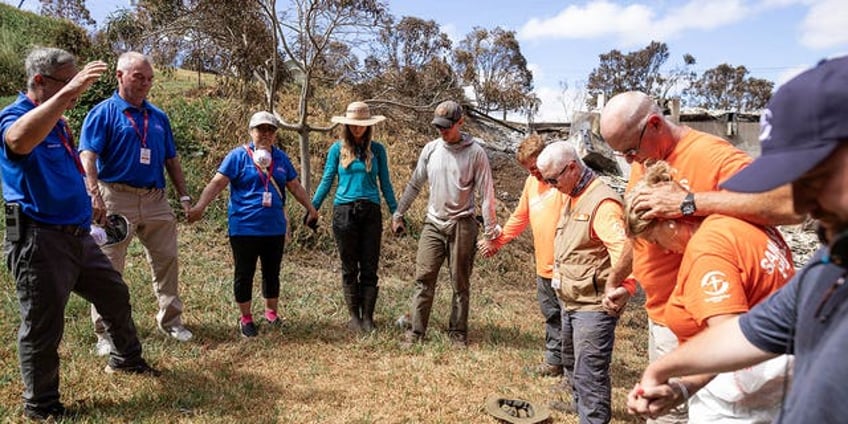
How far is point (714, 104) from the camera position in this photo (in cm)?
4078

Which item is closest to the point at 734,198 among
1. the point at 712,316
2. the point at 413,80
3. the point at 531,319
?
the point at 712,316

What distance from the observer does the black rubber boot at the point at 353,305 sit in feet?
17.1

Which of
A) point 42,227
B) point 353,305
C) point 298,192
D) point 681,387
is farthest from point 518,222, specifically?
point 42,227

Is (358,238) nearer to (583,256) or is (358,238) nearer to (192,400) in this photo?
(192,400)

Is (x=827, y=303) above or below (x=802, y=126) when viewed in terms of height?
below

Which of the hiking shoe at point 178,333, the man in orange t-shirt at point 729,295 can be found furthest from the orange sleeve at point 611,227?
the hiking shoe at point 178,333

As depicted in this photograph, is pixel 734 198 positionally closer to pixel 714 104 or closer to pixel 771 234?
pixel 771 234

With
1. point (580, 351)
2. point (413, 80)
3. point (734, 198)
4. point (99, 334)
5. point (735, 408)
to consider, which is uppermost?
point (413, 80)

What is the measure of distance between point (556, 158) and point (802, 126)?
2.33m

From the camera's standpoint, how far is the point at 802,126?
1.01 m

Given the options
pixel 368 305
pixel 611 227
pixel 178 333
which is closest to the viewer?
pixel 611 227

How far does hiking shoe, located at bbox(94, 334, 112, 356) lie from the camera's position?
413cm

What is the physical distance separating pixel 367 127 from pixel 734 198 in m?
3.74

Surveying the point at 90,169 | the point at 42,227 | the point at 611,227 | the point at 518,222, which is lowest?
the point at 518,222
